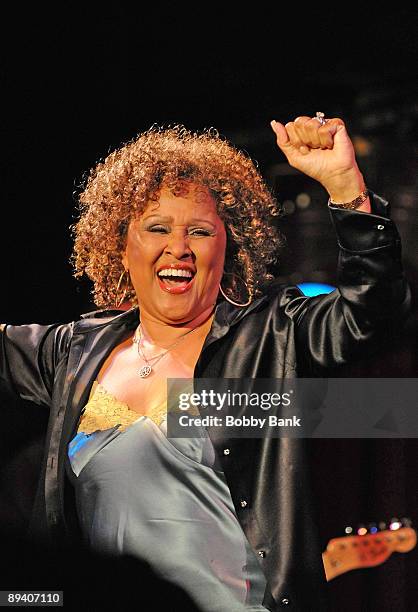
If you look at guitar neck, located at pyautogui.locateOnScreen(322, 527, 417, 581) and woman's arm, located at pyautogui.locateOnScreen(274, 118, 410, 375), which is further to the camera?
guitar neck, located at pyautogui.locateOnScreen(322, 527, 417, 581)

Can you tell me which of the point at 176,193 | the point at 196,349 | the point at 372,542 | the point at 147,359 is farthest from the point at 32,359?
the point at 372,542

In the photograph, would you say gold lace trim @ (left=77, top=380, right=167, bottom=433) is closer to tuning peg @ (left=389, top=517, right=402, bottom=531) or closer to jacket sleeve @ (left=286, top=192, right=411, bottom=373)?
jacket sleeve @ (left=286, top=192, right=411, bottom=373)

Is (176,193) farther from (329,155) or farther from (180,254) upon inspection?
(329,155)

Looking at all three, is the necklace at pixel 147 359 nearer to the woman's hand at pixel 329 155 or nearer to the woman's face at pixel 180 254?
the woman's face at pixel 180 254

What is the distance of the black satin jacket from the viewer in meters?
1.84

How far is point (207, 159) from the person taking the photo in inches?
87.9

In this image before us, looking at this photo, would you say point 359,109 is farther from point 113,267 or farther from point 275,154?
point 113,267

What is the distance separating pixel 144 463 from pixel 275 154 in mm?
1073

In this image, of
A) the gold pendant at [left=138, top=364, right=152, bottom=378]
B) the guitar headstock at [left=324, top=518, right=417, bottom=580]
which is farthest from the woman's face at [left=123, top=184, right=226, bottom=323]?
the guitar headstock at [left=324, top=518, right=417, bottom=580]

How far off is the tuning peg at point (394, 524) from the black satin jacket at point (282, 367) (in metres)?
0.81

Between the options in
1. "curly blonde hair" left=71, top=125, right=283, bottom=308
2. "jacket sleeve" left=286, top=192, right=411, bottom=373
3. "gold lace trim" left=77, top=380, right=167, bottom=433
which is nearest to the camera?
"jacket sleeve" left=286, top=192, right=411, bottom=373

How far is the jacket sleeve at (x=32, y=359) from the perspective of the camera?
229cm

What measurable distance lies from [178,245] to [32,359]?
48cm

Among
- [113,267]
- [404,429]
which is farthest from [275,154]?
[404,429]
